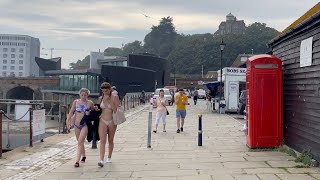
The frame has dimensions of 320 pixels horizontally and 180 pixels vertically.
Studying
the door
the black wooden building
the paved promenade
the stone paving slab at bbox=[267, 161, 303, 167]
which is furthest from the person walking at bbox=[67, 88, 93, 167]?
the door

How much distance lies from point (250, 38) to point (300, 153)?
382 ft

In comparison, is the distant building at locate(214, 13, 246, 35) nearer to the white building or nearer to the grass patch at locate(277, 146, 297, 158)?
the white building

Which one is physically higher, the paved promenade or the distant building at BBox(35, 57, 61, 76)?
the distant building at BBox(35, 57, 61, 76)

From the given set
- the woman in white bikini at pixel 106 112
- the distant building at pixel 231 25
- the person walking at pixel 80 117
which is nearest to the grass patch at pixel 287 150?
the woman in white bikini at pixel 106 112

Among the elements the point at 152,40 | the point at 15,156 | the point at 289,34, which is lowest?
the point at 15,156

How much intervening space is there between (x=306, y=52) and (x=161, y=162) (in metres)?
3.94

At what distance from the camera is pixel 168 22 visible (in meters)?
164

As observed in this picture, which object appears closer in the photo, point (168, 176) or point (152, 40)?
point (168, 176)

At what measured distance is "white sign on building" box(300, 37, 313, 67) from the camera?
8.77m

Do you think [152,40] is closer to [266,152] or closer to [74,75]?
[74,75]

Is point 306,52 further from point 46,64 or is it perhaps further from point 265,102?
point 46,64

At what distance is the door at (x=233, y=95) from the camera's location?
25594mm

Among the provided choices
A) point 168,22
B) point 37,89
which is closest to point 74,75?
point 37,89

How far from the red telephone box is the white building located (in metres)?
134
